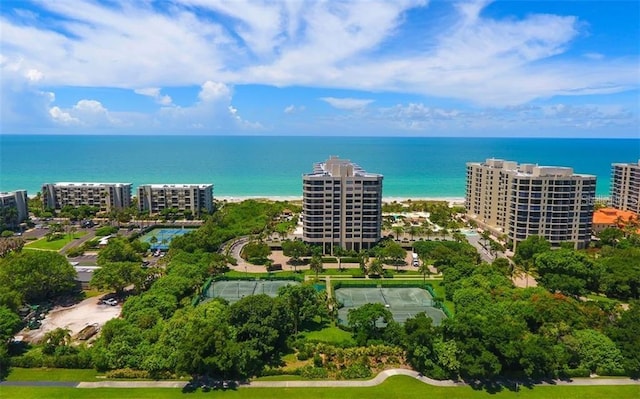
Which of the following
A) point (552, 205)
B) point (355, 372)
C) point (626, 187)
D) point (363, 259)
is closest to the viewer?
point (355, 372)

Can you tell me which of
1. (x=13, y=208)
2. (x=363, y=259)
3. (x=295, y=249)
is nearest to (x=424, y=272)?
(x=363, y=259)

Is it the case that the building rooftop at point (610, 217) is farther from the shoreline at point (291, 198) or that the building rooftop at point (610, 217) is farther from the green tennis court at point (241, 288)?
the green tennis court at point (241, 288)

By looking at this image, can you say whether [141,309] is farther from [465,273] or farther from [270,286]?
[465,273]

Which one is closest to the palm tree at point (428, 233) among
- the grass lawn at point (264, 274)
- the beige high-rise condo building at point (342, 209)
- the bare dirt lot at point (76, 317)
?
the beige high-rise condo building at point (342, 209)

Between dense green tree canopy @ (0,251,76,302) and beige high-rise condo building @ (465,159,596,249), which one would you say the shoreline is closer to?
beige high-rise condo building @ (465,159,596,249)

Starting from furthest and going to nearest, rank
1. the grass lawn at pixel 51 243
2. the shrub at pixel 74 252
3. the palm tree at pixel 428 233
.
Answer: the palm tree at pixel 428 233 < the grass lawn at pixel 51 243 < the shrub at pixel 74 252

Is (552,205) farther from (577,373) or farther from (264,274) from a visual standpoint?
(264,274)
